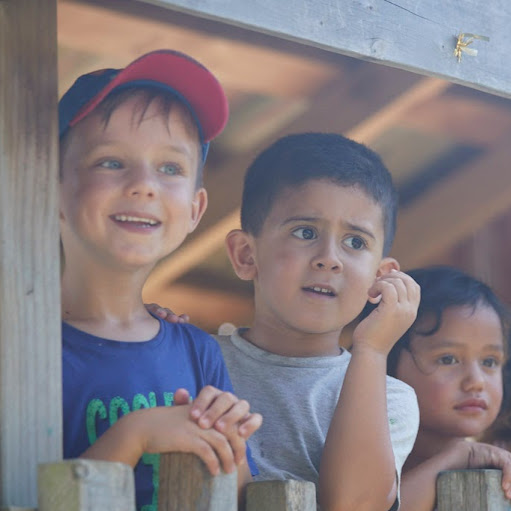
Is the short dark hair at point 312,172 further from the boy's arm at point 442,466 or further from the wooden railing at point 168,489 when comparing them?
the wooden railing at point 168,489

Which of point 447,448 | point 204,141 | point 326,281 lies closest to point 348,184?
point 326,281

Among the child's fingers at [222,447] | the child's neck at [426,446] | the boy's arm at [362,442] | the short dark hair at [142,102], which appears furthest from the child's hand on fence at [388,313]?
the child's neck at [426,446]

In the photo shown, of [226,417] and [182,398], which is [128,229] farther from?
[226,417]

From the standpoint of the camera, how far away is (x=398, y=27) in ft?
8.64

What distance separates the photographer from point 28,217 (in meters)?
2.17

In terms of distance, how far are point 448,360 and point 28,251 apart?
6.71 ft

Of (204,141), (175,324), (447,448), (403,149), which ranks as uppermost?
(403,149)

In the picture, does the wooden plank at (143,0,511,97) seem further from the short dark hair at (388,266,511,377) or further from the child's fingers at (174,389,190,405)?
the short dark hair at (388,266,511,377)

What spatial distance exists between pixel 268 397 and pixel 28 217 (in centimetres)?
124

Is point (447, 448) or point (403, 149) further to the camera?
point (403, 149)

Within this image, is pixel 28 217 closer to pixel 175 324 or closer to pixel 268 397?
pixel 175 324

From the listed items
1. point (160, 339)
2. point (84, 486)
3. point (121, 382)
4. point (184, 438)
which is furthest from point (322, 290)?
point (84, 486)

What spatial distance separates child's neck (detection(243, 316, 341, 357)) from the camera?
11.1ft

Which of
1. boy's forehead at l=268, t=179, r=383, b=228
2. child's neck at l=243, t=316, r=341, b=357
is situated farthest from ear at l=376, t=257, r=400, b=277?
child's neck at l=243, t=316, r=341, b=357
